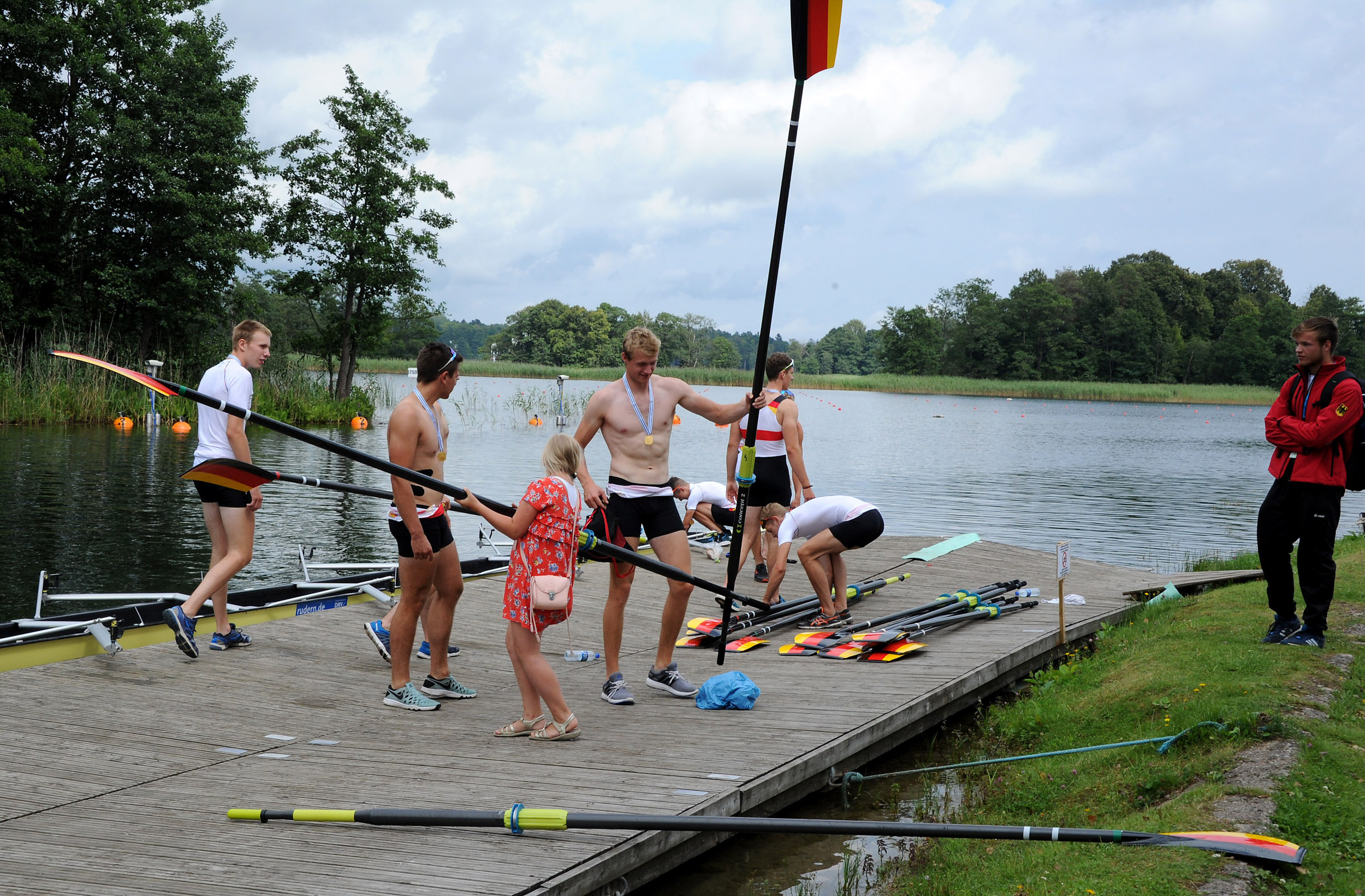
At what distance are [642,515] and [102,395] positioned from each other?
26.2 m

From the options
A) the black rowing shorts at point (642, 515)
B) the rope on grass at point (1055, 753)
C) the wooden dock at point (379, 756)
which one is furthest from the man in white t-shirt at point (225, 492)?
the rope on grass at point (1055, 753)

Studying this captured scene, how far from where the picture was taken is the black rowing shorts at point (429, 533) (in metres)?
5.25

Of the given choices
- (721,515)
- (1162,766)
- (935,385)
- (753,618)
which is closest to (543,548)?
(1162,766)

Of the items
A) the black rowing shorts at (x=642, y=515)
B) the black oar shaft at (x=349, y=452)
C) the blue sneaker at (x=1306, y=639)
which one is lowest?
the blue sneaker at (x=1306, y=639)

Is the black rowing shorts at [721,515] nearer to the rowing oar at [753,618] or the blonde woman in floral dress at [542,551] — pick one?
the rowing oar at [753,618]

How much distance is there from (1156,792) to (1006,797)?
80 centimetres

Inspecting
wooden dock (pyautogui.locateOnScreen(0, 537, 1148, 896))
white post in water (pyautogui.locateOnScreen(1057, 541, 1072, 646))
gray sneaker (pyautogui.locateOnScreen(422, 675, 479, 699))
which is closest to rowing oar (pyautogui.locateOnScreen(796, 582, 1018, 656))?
wooden dock (pyautogui.locateOnScreen(0, 537, 1148, 896))

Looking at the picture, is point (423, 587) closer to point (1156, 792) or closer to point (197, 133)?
point (1156, 792)

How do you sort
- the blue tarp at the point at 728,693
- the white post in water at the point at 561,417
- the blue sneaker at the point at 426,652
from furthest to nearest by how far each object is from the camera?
the white post in water at the point at 561,417 → the blue sneaker at the point at 426,652 → the blue tarp at the point at 728,693

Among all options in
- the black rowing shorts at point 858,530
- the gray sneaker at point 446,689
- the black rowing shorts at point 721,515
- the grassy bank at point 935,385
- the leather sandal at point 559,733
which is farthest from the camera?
the grassy bank at point 935,385

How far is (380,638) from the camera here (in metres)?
6.36

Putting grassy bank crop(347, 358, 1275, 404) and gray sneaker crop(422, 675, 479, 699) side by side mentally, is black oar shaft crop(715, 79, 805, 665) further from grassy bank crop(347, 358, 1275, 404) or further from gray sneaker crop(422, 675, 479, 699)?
grassy bank crop(347, 358, 1275, 404)

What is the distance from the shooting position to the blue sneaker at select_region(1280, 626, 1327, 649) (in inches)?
243

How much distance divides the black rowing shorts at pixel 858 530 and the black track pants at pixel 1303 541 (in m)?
2.50
